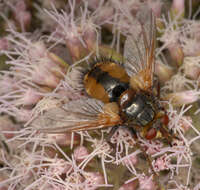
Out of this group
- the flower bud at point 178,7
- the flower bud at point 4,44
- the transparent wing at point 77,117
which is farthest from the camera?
the flower bud at point 4,44

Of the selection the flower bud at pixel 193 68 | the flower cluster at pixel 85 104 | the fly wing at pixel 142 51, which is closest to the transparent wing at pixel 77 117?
the flower cluster at pixel 85 104

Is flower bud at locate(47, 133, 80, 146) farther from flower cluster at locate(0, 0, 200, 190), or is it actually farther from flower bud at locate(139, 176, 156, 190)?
flower bud at locate(139, 176, 156, 190)

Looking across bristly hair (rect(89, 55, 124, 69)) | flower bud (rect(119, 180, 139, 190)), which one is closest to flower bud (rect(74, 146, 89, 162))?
flower bud (rect(119, 180, 139, 190))

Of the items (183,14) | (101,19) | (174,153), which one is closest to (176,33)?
(183,14)

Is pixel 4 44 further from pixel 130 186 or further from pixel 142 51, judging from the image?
pixel 130 186

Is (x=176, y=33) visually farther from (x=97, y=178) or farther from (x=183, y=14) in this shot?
(x=97, y=178)

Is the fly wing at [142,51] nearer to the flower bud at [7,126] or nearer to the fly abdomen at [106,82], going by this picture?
the fly abdomen at [106,82]

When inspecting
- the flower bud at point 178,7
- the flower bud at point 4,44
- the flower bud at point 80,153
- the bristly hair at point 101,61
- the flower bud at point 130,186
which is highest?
the flower bud at point 178,7
